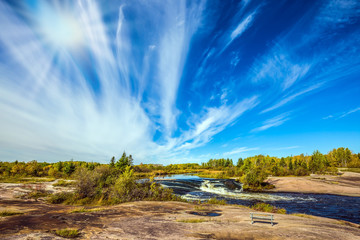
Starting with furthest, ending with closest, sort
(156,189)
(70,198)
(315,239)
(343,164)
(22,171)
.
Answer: (343,164)
(22,171)
(156,189)
(70,198)
(315,239)

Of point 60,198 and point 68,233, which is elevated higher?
point 68,233

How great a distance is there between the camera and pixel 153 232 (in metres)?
8.54

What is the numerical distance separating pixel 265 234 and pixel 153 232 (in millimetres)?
5904

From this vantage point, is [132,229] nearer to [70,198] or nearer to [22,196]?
[70,198]

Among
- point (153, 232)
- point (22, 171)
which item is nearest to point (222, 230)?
point (153, 232)

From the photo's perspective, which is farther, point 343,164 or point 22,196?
point 343,164

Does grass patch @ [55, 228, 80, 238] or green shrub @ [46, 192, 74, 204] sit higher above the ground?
grass patch @ [55, 228, 80, 238]

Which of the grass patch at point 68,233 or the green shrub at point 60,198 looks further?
the green shrub at point 60,198

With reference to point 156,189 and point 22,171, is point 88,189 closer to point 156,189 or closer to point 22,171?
point 156,189

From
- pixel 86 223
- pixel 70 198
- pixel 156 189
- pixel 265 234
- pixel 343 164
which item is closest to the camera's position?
pixel 265 234

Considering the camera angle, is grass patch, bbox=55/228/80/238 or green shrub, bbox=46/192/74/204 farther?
green shrub, bbox=46/192/74/204

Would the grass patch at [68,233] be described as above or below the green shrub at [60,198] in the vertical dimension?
above

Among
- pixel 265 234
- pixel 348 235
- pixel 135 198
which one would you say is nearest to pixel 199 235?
pixel 265 234

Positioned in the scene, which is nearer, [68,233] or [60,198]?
[68,233]
